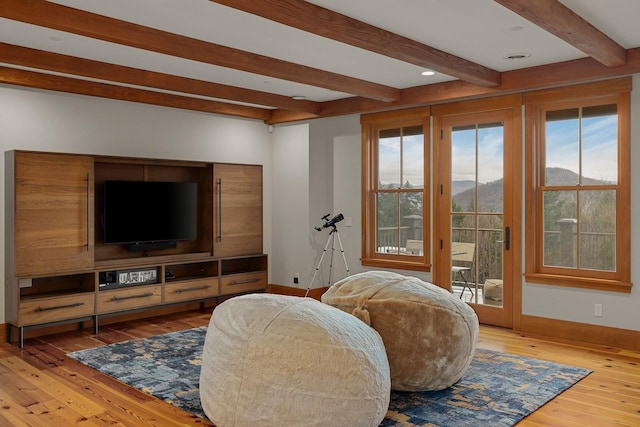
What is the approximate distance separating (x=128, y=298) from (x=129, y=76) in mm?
2278

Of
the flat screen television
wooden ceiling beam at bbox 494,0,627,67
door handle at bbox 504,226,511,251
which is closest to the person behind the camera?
wooden ceiling beam at bbox 494,0,627,67

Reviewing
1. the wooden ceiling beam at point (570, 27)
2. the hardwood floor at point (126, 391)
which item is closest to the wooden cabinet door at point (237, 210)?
the hardwood floor at point (126, 391)

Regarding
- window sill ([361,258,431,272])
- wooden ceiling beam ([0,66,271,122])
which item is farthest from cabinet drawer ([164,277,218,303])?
wooden ceiling beam ([0,66,271,122])

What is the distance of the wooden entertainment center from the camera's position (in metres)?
5.16

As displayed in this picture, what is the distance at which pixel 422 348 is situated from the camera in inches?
143

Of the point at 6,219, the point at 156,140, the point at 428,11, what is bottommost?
the point at 6,219

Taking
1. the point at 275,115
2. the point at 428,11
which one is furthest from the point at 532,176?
the point at 275,115

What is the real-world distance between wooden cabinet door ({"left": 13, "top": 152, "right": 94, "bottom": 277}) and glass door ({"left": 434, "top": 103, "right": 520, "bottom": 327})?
3.69 metres

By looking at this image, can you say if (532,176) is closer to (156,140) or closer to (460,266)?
(460,266)

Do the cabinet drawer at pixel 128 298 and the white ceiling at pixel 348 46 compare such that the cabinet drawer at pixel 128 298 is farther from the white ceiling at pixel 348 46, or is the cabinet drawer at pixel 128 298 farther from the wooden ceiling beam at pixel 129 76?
the white ceiling at pixel 348 46

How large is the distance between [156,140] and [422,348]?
4.18 metres

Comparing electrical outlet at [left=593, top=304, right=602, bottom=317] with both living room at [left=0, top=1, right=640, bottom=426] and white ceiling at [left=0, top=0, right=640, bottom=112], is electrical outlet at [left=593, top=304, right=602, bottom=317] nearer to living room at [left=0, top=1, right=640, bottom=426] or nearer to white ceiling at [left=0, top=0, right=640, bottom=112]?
living room at [left=0, top=1, right=640, bottom=426]

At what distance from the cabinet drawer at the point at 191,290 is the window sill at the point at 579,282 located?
3.53 m

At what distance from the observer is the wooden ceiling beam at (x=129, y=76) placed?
4586 mm
